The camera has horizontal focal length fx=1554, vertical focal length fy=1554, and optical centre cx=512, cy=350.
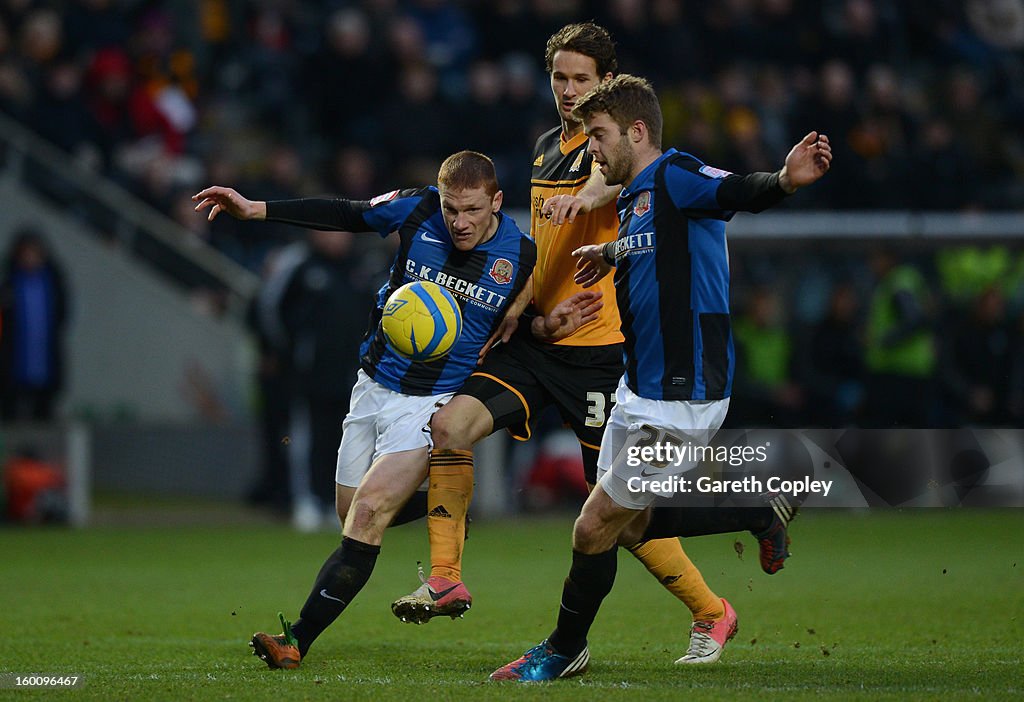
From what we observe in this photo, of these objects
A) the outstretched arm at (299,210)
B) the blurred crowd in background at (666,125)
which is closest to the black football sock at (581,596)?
the outstretched arm at (299,210)

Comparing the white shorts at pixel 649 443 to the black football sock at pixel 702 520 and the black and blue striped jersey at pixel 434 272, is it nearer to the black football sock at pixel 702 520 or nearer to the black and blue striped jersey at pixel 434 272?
the black football sock at pixel 702 520

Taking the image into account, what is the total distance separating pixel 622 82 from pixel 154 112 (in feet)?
32.4

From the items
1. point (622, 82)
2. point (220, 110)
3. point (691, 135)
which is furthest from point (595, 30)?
point (220, 110)

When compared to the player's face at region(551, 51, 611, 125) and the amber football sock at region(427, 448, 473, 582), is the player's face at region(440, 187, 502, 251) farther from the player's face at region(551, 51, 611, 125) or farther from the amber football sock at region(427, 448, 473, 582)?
the amber football sock at region(427, 448, 473, 582)

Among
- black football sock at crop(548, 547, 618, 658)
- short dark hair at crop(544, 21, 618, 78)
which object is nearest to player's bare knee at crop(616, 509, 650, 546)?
black football sock at crop(548, 547, 618, 658)

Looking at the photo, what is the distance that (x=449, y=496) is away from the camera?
604 cm

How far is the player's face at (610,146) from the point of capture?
5.58 meters

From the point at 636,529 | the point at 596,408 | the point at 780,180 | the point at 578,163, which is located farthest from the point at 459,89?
the point at 780,180

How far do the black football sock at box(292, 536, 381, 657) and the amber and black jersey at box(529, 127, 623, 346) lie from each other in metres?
1.24

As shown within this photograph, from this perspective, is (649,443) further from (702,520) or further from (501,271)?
(501,271)

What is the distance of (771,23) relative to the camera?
55.7 ft

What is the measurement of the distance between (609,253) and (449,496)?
3.74 feet

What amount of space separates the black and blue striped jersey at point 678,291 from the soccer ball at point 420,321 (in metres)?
0.93

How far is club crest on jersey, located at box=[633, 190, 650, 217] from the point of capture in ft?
18.3
